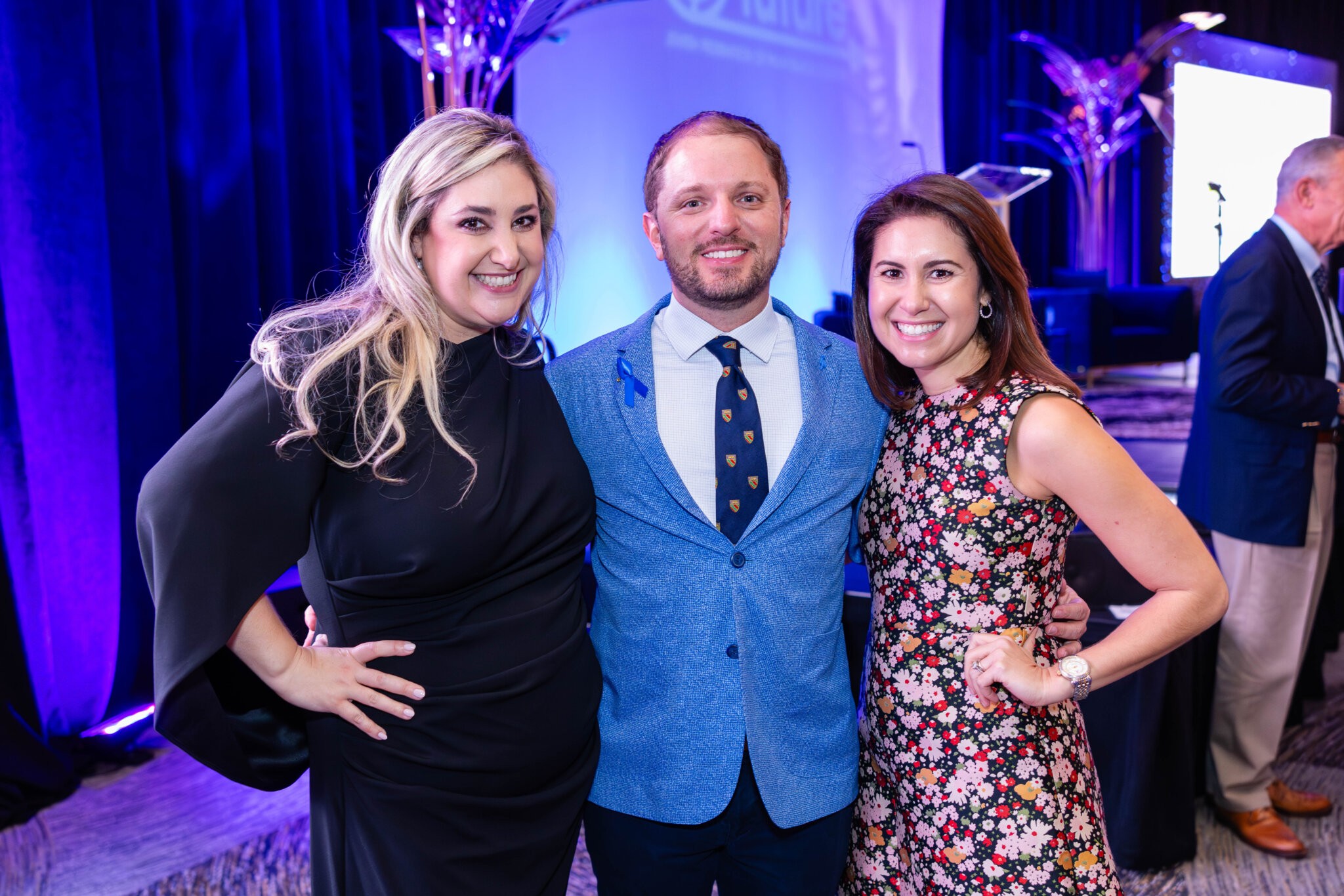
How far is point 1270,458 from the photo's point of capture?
2650 mm

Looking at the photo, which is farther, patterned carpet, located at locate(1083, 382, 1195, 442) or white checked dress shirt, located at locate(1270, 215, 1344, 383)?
patterned carpet, located at locate(1083, 382, 1195, 442)

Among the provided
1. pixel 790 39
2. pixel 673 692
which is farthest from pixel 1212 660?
pixel 790 39

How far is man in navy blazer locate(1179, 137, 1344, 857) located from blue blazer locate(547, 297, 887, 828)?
166 cm

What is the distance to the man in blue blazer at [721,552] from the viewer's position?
1.46 meters

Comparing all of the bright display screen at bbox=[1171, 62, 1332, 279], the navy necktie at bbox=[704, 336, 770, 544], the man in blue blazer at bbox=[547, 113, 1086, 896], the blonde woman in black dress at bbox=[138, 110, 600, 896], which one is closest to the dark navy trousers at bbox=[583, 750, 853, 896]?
the man in blue blazer at bbox=[547, 113, 1086, 896]

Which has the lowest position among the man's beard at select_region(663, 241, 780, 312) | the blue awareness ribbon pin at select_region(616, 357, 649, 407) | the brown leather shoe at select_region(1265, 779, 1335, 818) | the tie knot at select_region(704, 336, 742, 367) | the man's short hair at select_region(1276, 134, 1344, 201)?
the brown leather shoe at select_region(1265, 779, 1335, 818)

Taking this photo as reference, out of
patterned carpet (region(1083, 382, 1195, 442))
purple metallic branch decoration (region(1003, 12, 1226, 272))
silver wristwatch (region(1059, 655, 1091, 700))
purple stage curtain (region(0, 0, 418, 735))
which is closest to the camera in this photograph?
silver wristwatch (region(1059, 655, 1091, 700))

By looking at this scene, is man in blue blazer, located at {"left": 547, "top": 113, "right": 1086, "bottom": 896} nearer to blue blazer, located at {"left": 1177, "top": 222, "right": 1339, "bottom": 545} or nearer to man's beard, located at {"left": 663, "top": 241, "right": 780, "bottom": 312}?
man's beard, located at {"left": 663, "top": 241, "right": 780, "bottom": 312}

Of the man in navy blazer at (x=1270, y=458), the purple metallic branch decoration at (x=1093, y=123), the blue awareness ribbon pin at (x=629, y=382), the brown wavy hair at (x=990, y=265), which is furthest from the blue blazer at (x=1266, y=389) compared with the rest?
the purple metallic branch decoration at (x=1093, y=123)

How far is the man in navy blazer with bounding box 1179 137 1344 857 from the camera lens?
2604mm

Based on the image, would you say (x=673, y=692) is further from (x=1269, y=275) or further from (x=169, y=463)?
(x=1269, y=275)

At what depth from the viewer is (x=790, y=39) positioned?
7.29 metres

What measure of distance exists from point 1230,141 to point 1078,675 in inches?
304

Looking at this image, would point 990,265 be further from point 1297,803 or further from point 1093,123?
point 1093,123
